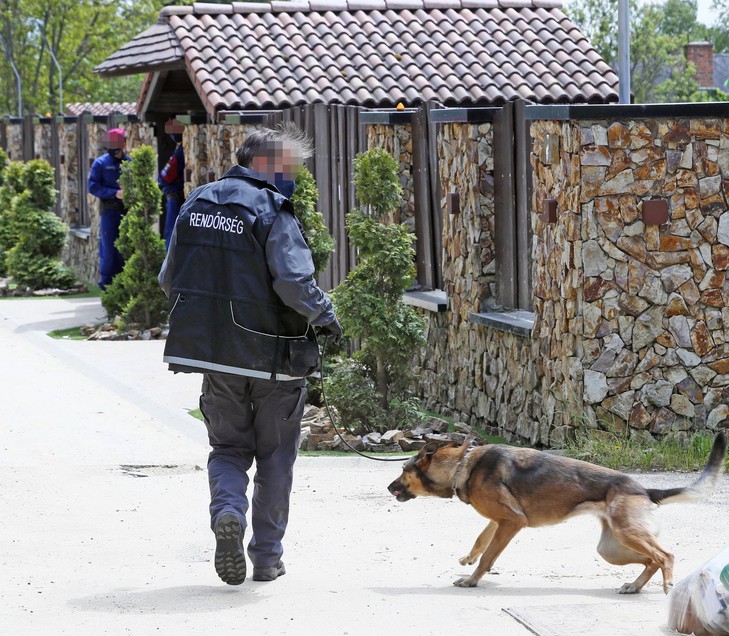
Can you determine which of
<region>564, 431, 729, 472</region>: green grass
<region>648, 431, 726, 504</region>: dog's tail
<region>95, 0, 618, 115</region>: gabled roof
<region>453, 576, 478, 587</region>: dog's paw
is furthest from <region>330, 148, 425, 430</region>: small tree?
<region>95, 0, 618, 115</region>: gabled roof

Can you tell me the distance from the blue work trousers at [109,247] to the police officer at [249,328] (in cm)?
1138

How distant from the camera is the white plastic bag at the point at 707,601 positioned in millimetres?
4574

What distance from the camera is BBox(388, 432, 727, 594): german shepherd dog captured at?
538 cm

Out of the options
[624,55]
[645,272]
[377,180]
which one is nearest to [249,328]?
[645,272]

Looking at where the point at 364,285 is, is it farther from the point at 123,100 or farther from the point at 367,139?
the point at 123,100

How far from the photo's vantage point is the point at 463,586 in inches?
221

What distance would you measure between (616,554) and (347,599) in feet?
3.66

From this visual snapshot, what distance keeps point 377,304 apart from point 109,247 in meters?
8.51

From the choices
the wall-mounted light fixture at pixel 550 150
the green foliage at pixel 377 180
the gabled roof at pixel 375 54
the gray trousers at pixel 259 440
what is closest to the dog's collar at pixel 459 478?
the gray trousers at pixel 259 440

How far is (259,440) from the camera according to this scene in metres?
5.81

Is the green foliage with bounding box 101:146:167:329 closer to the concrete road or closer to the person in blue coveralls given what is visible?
the person in blue coveralls

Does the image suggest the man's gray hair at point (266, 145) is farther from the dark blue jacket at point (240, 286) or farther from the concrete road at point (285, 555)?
the concrete road at point (285, 555)

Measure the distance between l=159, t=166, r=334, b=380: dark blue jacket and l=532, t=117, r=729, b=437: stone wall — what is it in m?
3.00

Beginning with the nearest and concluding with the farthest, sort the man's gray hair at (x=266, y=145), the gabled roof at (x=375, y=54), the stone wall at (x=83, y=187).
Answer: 1. the man's gray hair at (x=266, y=145)
2. the gabled roof at (x=375, y=54)
3. the stone wall at (x=83, y=187)
